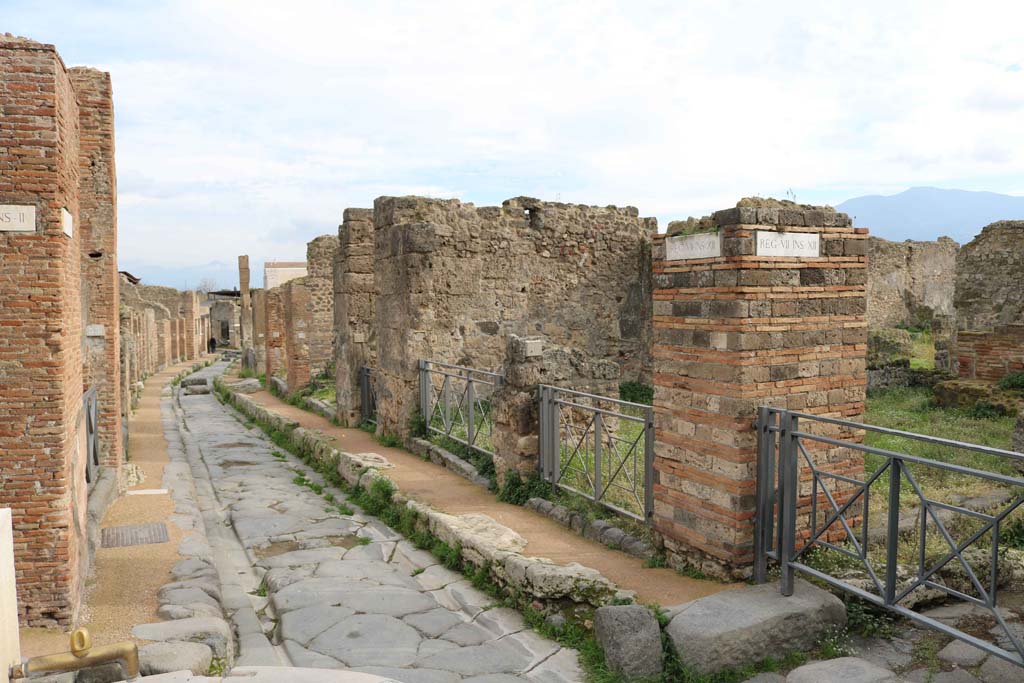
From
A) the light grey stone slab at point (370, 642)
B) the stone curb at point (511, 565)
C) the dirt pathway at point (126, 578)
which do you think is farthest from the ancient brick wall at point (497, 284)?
the light grey stone slab at point (370, 642)

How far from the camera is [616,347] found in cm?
1436

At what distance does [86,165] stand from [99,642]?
6.14 meters

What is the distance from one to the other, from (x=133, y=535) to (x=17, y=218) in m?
3.60

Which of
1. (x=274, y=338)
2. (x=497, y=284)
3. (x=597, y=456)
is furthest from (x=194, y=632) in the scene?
(x=274, y=338)

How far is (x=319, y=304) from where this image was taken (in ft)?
61.7

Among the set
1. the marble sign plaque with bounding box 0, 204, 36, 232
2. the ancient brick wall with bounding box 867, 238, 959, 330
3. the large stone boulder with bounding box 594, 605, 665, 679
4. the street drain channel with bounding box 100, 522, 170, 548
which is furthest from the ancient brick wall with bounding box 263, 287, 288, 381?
the ancient brick wall with bounding box 867, 238, 959, 330

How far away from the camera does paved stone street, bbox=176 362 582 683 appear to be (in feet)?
16.3

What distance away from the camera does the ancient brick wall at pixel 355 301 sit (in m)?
13.6

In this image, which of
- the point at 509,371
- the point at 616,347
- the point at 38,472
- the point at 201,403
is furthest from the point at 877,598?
the point at 201,403

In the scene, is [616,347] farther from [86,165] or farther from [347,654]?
[347,654]

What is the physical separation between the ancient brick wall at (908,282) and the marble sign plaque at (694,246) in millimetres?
23193

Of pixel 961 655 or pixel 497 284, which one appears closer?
pixel 961 655

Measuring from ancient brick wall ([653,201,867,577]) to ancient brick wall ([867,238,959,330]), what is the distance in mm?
22876

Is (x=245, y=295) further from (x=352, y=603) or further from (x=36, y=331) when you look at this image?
(x=352, y=603)
